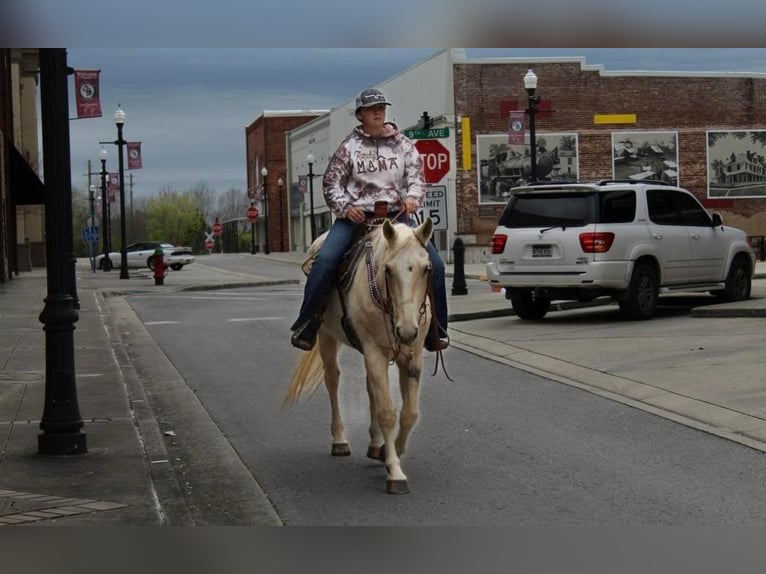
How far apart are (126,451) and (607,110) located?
43.6 meters

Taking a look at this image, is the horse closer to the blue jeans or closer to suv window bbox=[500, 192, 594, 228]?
the blue jeans

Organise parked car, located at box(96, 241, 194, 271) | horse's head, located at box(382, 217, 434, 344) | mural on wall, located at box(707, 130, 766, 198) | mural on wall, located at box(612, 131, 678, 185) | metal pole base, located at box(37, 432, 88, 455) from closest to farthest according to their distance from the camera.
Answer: horse's head, located at box(382, 217, 434, 344), metal pole base, located at box(37, 432, 88, 455), mural on wall, located at box(612, 131, 678, 185), mural on wall, located at box(707, 130, 766, 198), parked car, located at box(96, 241, 194, 271)

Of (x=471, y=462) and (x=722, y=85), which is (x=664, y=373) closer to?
(x=471, y=462)

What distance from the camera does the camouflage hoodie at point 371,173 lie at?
8.15 meters

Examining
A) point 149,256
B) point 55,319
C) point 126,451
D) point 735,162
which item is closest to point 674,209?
point 126,451

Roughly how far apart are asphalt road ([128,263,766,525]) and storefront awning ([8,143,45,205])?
31.3m

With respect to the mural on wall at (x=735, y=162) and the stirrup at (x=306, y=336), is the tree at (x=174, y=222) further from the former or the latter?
the stirrup at (x=306, y=336)

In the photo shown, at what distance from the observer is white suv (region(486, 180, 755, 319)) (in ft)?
57.7

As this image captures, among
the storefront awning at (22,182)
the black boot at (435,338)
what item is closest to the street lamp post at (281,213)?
the storefront awning at (22,182)

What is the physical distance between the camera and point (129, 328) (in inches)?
827

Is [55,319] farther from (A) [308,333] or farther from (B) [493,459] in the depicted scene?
(B) [493,459]

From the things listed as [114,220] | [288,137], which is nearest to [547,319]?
[288,137]

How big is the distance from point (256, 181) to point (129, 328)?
69.8 meters

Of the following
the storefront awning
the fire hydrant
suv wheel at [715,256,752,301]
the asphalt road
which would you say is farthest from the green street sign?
the storefront awning
